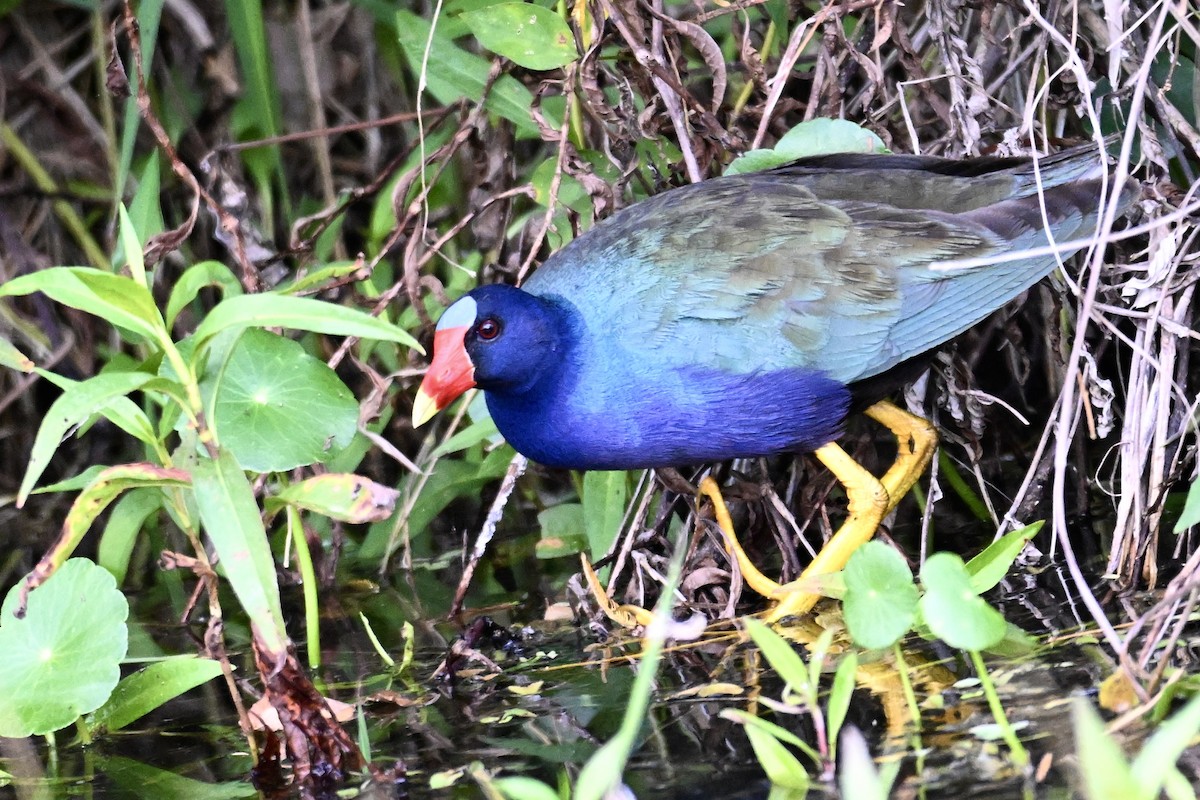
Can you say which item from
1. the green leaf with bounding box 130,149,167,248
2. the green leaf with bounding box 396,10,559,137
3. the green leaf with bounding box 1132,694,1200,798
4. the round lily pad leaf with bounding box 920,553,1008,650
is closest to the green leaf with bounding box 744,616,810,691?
the round lily pad leaf with bounding box 920,553,1008,650

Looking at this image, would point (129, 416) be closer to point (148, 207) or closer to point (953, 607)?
point (148, 207)

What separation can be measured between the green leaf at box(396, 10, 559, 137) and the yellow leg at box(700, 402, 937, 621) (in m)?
0.85

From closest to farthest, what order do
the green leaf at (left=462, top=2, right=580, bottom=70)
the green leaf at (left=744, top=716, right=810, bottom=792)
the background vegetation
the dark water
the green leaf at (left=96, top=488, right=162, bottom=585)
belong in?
1. the green leaf at (left=744, top=716, right=810, bottom=792)
2. the dark water
3. the background vegetation
4. the green leaf at (left=462, top=2, right=580, bottom=70)
5. the green leaf at (left=96, top=488, right=162, bottom=585)

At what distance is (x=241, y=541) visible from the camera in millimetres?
1724

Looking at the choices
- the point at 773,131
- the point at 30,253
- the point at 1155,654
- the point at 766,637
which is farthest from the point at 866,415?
the point at 30,253

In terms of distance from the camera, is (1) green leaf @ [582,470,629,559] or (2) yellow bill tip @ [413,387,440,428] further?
(1) green leaf @ [582,470,629,559]

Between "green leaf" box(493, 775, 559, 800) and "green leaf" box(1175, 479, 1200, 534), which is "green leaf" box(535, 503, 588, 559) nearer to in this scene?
"green leaf" box(1175, 479, 1200, 534)

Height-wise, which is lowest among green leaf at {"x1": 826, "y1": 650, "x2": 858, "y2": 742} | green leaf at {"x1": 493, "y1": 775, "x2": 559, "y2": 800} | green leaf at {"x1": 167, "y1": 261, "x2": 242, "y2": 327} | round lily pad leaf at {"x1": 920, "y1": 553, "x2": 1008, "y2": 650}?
green leaf at {"x1": 826, "y1": 650, "x2": 858, "y2": 742}

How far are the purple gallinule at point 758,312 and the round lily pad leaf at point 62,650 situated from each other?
615 mm

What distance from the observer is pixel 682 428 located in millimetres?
2350

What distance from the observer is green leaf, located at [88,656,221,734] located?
2051 mm

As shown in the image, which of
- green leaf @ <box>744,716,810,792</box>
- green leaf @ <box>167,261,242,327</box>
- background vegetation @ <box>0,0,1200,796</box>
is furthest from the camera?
background vegetation @ <box>0,0,1200,796</box>

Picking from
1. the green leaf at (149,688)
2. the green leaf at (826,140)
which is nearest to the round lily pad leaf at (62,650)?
the green leaf at (149,688)

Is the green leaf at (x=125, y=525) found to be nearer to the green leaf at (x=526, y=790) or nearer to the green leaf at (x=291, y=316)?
the green leaf at (x=291, y=316)
